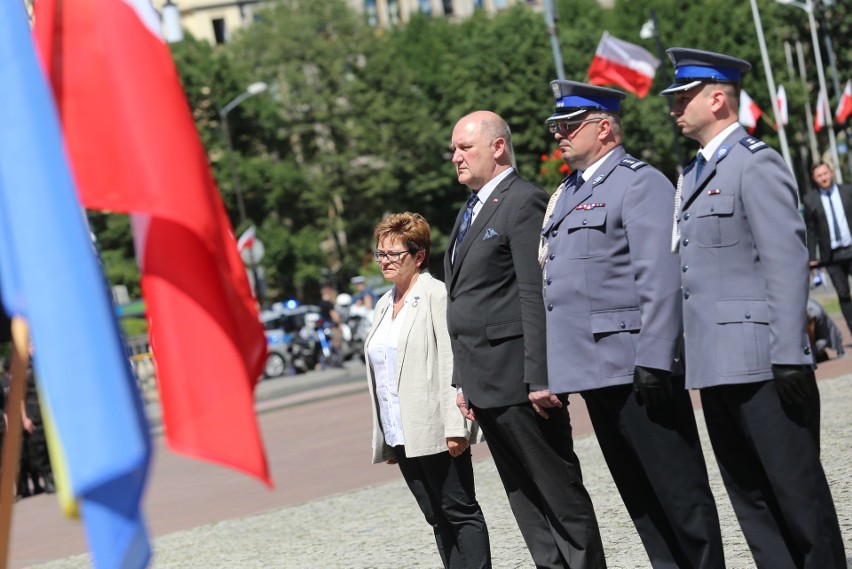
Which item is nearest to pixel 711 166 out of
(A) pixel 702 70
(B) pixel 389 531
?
(A) pixel 702 70

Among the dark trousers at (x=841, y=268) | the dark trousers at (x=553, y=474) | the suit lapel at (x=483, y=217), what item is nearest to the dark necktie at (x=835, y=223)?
the dark trousers at (x=841, y=268)

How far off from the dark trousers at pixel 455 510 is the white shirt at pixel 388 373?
0.53 feet

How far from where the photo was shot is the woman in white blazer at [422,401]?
650 centimetres

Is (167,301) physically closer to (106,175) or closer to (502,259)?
(106,175)

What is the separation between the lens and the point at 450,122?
→ 68.4 metres

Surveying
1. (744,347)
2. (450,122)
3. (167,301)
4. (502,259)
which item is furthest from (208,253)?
(450,122)

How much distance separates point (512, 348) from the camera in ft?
19.5

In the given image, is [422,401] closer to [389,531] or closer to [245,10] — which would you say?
[389,531]

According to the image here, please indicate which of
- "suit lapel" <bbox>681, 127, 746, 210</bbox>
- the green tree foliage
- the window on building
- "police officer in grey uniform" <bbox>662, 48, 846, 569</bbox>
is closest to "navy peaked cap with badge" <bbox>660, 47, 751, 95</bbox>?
"police officer in grey uniform" <bbox>662, 48, 846, 569</bbox>

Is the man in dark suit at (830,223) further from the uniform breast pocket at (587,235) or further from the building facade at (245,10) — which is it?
the building facade at (245,10)

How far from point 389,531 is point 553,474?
325 cm

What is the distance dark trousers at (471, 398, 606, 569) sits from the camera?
19.3 feet

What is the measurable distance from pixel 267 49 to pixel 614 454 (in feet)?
228

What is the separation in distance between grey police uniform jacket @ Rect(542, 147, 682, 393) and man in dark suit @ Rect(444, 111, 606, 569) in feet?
0.55
